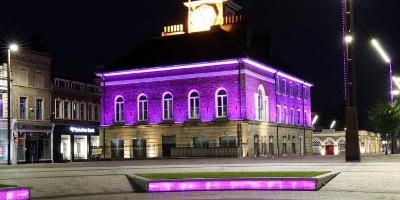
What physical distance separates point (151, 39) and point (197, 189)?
48.4 meters

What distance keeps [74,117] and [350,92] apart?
43435 millimetres

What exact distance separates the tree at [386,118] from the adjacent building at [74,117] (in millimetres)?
31053

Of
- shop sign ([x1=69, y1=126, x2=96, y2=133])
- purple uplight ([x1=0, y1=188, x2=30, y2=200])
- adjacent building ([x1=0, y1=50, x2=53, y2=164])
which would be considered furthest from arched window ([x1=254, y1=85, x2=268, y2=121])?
purple uplight ([x1=0, y1=188, x2=30, y2=200])

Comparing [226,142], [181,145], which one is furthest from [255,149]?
[181,145]

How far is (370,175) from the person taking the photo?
21812 mm

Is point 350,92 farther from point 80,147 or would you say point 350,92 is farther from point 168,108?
point 80,147

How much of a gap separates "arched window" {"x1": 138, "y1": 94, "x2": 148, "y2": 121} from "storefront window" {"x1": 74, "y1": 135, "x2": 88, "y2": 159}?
39.1 ft

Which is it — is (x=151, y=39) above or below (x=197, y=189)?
above

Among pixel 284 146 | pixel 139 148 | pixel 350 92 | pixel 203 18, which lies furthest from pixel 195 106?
pixel 350 92

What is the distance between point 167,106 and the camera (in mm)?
59969

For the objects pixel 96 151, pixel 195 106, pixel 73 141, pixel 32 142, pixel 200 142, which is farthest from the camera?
pixel 73 141

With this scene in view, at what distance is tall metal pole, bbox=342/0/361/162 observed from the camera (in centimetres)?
3200

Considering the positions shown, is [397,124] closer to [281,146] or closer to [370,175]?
[281,146]

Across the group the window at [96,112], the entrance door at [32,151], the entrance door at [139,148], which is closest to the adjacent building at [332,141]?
the window at [96,112]
